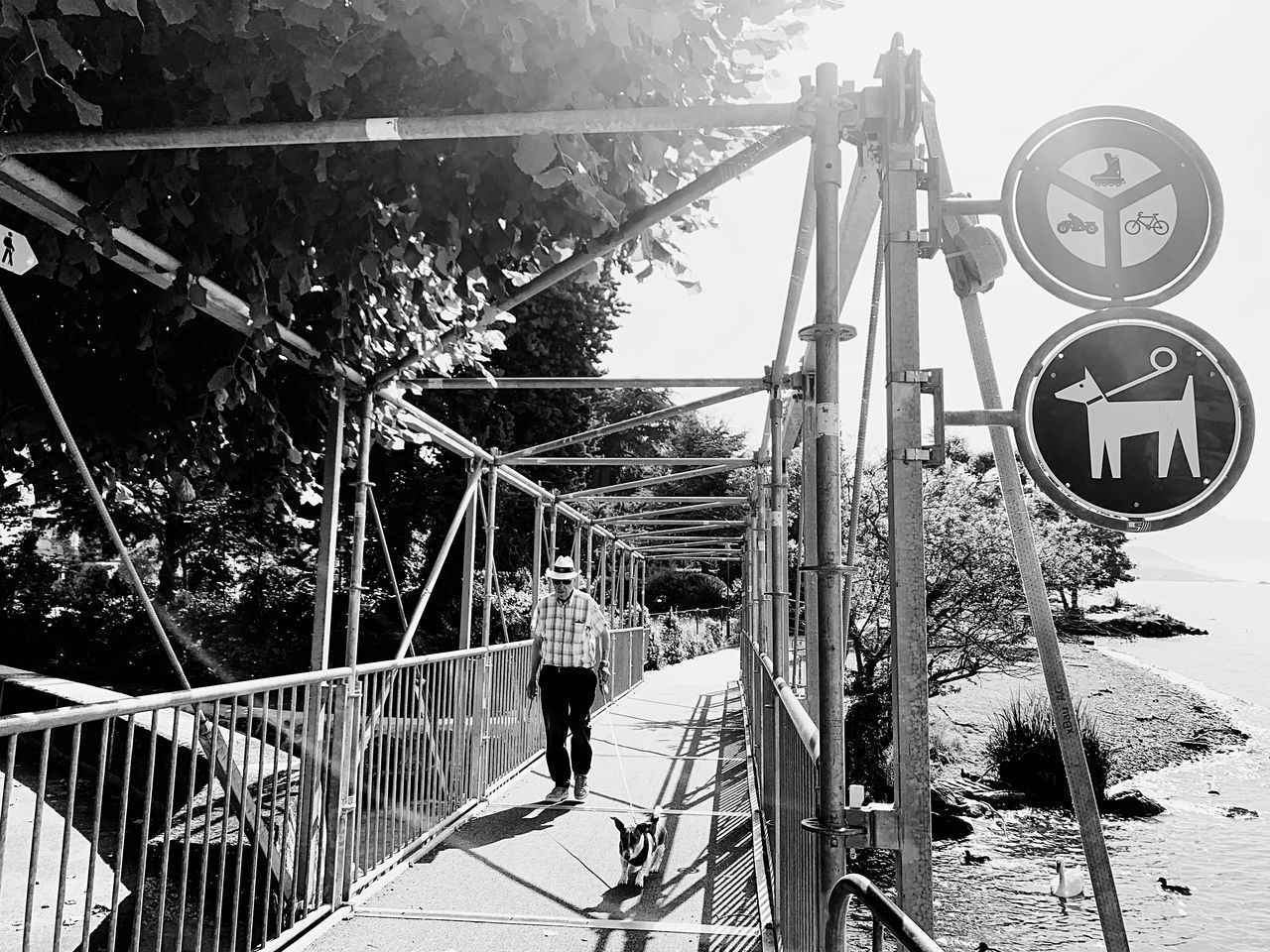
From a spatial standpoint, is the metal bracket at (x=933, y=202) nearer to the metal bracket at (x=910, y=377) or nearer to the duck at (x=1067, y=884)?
the metal bracket at (x=910, y=377)

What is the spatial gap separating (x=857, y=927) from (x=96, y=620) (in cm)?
1588

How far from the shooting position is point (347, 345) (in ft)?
17.0

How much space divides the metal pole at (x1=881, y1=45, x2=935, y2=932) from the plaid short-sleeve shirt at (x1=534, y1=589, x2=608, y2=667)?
5.06 meters

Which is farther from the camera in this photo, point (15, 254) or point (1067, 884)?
point (1067, 884)

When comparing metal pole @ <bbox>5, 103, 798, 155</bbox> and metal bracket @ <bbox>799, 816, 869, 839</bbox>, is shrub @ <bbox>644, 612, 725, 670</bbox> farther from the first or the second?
metal pole @ <bbox>5, 103, 798, 155</bbox>

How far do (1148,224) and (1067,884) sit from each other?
12438 mm

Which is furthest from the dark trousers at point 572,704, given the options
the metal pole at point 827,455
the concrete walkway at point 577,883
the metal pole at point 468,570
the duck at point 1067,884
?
the duck at point 1067,884

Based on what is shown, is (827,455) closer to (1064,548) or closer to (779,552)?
(779,552)

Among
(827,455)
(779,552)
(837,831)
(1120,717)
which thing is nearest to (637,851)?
(779,552)

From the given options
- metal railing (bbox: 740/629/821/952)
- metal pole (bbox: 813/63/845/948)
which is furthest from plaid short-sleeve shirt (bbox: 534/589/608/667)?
metal pole (bbox: 813/63/845/948)

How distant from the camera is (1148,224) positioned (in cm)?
249

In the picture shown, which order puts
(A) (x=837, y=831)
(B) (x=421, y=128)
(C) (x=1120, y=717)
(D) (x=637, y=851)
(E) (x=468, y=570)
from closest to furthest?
(A) (x=837, y=831)
(B) (x=421, y=128)
(D) (x=637, y=851)
(E) (x=468, y=570)
(C) (x=1120, y=717)

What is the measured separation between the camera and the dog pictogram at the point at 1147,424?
2381 mm

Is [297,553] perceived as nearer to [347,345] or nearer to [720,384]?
[720,384]
